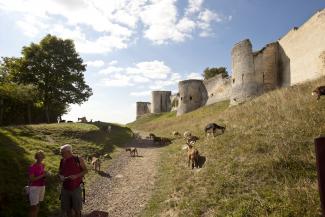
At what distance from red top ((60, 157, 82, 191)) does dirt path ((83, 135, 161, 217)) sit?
1.69 m

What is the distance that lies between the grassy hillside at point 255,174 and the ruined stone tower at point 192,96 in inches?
1374

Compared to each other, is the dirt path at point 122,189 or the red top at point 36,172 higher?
the red top at point 36,172

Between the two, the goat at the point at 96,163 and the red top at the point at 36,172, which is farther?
the goat at the point at 96,163

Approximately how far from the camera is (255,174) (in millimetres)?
10375

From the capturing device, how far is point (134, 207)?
11.4 meters

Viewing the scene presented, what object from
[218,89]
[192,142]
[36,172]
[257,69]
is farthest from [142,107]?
[36,172]

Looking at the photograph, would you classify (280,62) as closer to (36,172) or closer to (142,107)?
(36,172)

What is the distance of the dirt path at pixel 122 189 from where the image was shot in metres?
11.2

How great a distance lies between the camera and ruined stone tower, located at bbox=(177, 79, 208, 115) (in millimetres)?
51562

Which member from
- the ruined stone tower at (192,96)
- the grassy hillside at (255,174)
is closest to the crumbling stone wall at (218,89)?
Answer: the ruined stone tower at (192,96)

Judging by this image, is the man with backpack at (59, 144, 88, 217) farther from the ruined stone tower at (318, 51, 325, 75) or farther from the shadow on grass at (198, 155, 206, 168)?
the ruined stone tower at (318, 51, 325, 75)

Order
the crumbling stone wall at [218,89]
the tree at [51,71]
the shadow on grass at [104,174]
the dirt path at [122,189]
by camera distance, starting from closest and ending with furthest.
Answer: the dirt path at [122,189], the shadow on grass at [104,174], the tree at [51,71], the crumbling stone wall at [218,89]

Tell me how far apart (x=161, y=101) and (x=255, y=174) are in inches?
2534

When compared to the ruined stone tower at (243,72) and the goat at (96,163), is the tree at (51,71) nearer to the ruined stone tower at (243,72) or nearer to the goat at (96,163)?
the ruined stone tower at (243,72)
